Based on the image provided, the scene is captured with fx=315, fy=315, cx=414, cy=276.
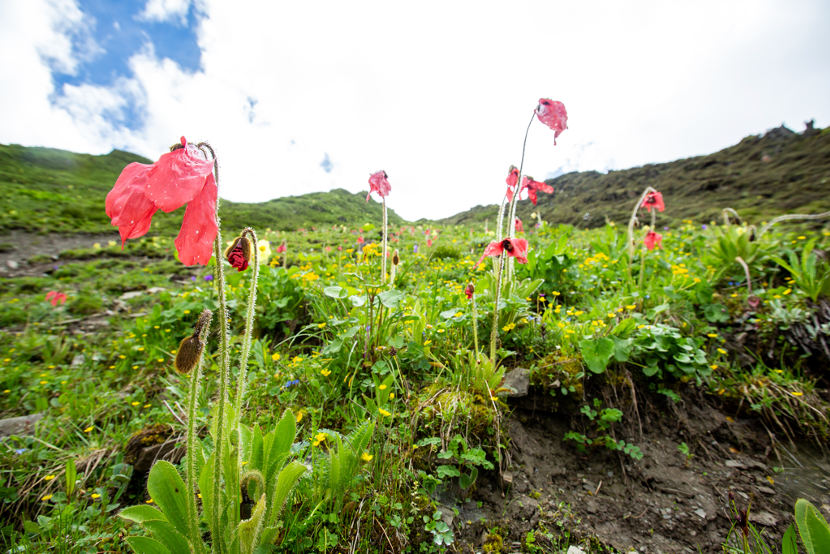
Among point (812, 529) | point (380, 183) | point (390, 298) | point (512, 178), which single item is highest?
point (512, 178)

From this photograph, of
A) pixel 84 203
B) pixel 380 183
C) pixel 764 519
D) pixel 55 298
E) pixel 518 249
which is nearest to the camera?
pixel 764 519

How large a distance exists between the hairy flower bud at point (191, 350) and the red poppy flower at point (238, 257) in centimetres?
15

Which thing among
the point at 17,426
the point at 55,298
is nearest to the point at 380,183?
the point at 17,426

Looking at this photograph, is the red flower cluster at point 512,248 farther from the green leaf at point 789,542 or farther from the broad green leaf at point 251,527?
the broad green leaf at point 251,527

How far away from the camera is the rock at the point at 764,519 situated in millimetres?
1344

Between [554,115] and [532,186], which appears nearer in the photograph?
[554,115]

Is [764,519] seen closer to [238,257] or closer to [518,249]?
[518,249]

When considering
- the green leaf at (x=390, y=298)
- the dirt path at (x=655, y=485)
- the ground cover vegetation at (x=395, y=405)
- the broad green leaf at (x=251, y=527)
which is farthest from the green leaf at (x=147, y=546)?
the green leaf at (x=390, y=298)

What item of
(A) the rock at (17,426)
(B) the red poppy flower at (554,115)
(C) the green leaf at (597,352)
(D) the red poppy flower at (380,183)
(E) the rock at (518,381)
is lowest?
(A) the rock at (17,426)

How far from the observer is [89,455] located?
1.60 m

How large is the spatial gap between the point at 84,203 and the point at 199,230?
2424cm

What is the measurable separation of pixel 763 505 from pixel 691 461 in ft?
0.88

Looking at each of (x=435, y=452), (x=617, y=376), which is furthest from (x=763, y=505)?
(x=435, y=452)

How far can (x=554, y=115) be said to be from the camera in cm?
174
